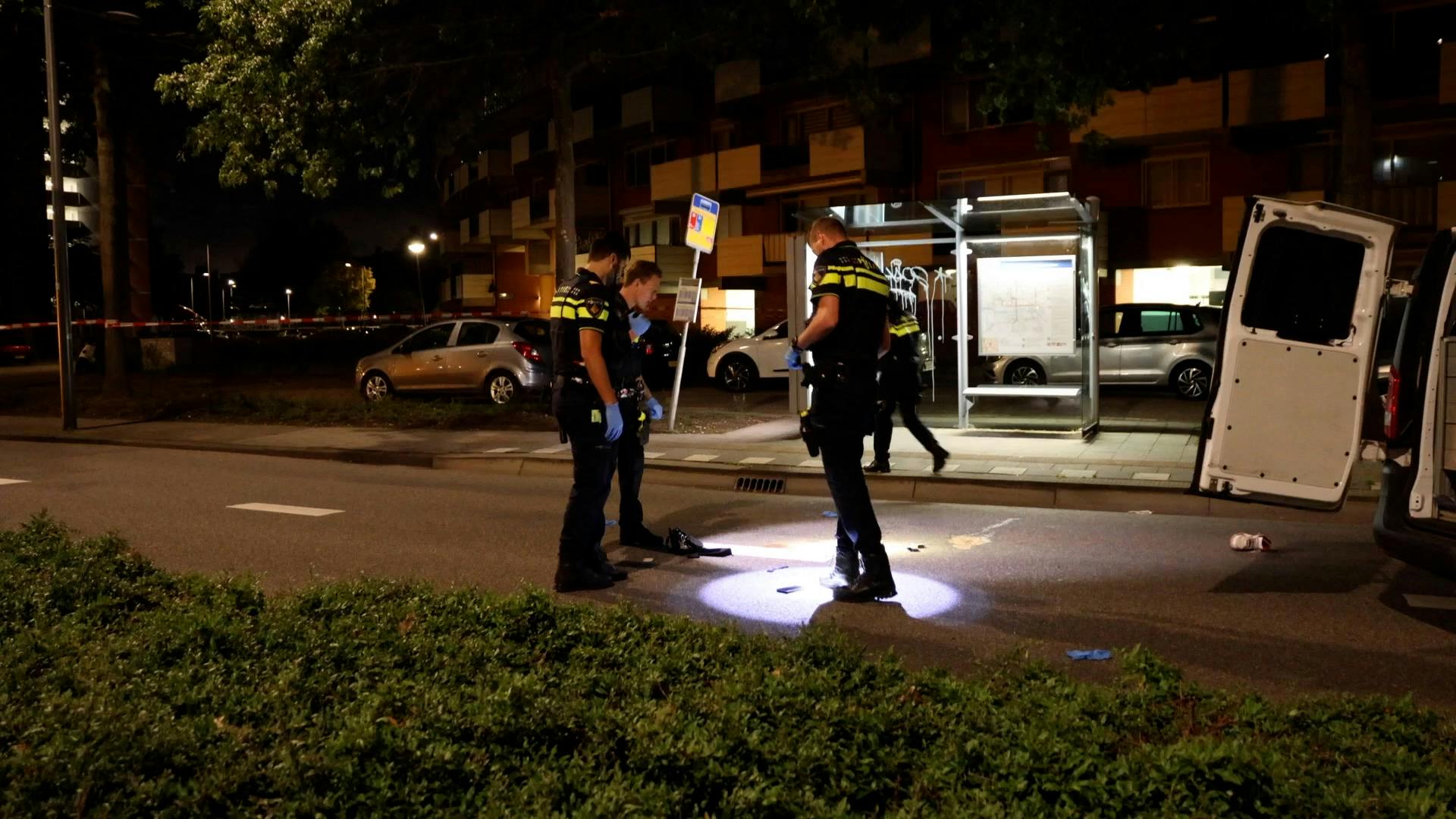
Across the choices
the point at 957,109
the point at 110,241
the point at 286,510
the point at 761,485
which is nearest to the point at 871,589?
the point at 761,485

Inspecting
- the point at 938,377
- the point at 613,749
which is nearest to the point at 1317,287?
the point at 613,749

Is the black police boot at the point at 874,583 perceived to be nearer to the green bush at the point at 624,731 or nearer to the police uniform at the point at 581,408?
the green bush at the point at 624,731

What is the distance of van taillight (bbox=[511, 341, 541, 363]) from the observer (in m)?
19.2

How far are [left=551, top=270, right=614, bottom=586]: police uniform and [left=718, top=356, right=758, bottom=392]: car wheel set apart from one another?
1555 cm

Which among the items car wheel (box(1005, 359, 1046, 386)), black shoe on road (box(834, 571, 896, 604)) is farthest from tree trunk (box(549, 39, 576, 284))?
black shoe on road (box(834, 571, 896, 604))

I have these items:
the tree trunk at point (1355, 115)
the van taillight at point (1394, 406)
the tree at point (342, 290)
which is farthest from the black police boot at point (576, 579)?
the tree at point (342, 290)

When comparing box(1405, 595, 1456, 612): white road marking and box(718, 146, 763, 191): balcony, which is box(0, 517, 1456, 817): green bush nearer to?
box(1405, 595, 1456, 612): white road marking

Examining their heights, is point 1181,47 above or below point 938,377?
above

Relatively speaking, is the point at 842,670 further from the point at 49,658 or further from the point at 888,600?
the point at 49,658

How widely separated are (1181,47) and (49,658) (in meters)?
15.4

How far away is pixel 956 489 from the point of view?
11.1 m

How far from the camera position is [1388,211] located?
2589 cm

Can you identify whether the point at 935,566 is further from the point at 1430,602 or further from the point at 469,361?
the point at 469,361

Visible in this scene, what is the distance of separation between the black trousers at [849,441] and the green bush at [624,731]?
1.35 m
